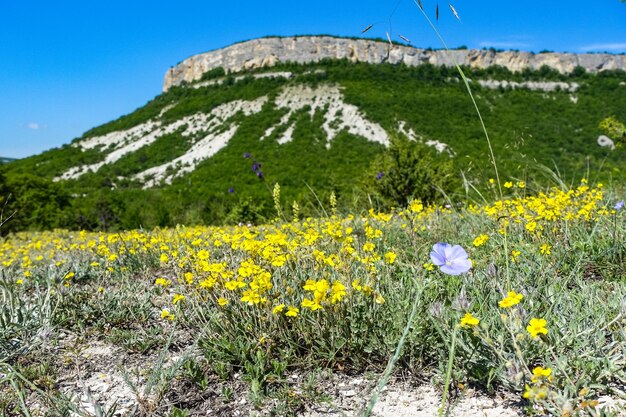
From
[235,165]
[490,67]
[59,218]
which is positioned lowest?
[59,218]

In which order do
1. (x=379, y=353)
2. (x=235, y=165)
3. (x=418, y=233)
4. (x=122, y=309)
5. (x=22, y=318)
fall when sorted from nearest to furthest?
1. (x=379, y=353)
2. (x=22, y=318)
3. (x=122, y=309)
4. (x=418, y=233)
5. (x=235, y=165)

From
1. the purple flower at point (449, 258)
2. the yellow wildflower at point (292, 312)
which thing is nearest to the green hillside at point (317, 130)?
the yellow wildflower at point (292, 312)

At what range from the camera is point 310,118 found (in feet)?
236

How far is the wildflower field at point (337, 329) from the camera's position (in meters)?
1.79

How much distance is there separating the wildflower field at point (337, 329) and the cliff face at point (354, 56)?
9064 centimetres

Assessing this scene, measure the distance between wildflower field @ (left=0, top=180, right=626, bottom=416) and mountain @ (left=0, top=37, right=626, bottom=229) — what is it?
3686cm

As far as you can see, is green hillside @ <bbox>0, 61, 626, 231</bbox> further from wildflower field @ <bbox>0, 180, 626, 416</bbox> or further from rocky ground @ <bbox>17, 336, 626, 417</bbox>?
rocky ground @ <bbox>17, 336, 626, 417</bbox>

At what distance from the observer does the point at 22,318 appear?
9.04ft

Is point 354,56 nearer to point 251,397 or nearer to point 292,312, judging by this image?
point 292,312

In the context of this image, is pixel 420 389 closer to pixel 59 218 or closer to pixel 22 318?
pixel 22 318

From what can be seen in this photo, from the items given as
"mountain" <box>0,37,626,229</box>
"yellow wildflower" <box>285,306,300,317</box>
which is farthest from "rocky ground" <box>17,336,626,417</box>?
"mountain" <box>0,37,626,229</box>

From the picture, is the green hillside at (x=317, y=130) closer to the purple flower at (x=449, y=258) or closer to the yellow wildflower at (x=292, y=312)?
the yellow wildflower at (x=292, y=312)

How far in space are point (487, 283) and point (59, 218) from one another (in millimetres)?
31259

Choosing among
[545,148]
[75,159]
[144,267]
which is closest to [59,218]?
[144,267]
